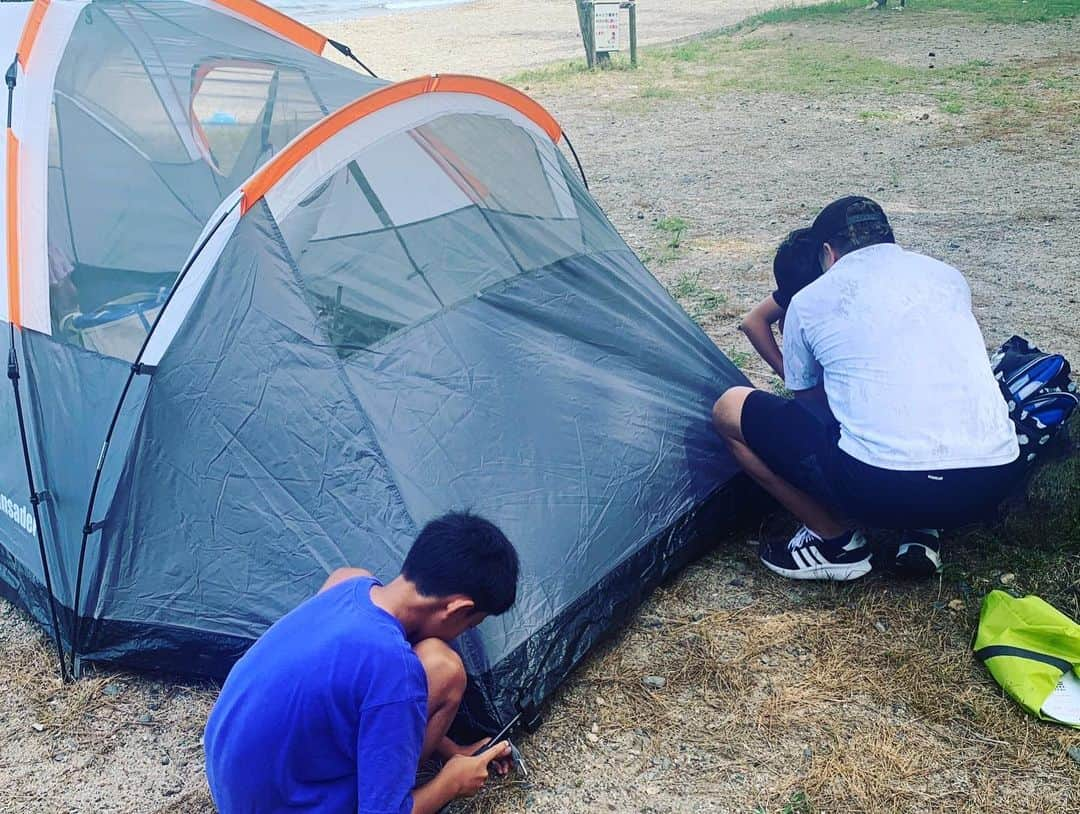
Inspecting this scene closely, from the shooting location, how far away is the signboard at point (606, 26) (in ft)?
40.9

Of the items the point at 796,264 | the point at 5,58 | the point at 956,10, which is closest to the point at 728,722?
the point at 796,264

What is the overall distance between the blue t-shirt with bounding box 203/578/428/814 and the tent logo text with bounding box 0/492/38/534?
1.38m

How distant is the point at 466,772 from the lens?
8.39 ft

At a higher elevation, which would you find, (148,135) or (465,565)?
(148,135)

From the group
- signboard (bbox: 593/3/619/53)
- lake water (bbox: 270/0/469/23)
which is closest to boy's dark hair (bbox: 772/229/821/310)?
signboard (bbox: 593/3/619/53)

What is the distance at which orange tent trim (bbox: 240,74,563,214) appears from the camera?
3.04 m

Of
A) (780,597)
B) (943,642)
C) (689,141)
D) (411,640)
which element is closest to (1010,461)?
(943,642)

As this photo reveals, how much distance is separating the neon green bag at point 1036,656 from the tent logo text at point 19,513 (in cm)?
282

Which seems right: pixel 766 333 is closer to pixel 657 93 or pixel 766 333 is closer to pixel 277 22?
pixel 277 22

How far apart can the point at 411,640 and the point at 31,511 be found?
63.1 inches

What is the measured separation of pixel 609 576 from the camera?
10.4 feet

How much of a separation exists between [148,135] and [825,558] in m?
2.72

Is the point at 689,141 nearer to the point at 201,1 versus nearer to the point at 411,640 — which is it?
the point at 201,1

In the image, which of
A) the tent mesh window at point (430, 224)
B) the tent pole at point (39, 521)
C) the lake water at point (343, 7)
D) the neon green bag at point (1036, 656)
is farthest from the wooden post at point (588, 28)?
the lake water at point (343, 7)
